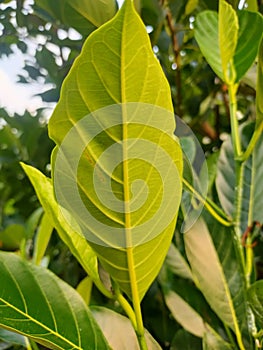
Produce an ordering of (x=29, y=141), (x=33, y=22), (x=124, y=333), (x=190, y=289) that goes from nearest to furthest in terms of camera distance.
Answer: (x=124, y=333) → (x=190, y=289) → (x=33, y=22) → (x=29, y=141)

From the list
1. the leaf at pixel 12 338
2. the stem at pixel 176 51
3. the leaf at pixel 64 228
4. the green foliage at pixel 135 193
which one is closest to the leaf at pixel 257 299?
the green foliage at pixel 135 193

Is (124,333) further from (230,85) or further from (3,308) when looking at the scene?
(230,85)

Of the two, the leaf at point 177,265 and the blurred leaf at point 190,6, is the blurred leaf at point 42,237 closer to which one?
the leaf at point 177,265

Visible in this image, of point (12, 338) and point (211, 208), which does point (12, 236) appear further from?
point (211, 208)

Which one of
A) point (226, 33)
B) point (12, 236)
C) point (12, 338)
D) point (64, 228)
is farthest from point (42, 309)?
point (12, 236)

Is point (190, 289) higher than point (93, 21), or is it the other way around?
point (93, 21)

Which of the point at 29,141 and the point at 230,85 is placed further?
the point at 29,141

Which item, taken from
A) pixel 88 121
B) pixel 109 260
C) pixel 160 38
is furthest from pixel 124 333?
pixel 160 38
